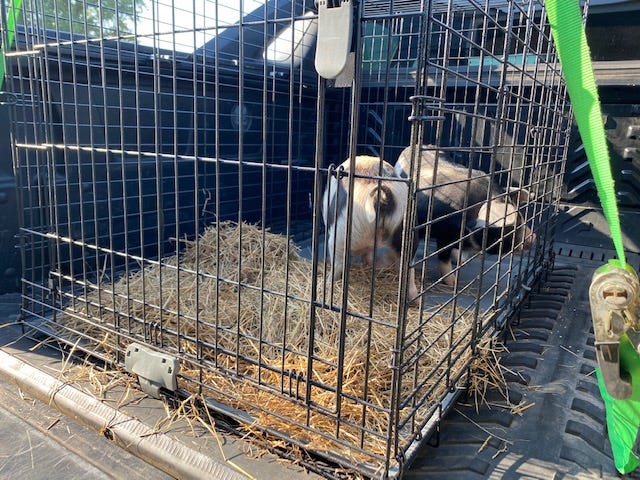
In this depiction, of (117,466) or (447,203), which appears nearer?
(117,466)

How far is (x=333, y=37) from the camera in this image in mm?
1599

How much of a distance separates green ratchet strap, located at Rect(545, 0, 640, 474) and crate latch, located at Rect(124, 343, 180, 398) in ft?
5.31

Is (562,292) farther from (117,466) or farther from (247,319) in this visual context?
(117,466)

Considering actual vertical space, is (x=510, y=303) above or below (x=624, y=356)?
below

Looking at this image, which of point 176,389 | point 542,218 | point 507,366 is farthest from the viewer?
point 542,218

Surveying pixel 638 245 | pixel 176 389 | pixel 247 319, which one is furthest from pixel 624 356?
pixel 638 245

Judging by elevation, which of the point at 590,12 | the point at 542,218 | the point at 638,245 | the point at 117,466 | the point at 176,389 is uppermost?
the point at 590,12

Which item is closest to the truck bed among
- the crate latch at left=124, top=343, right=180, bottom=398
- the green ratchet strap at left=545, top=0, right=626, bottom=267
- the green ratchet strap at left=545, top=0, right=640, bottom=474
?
the crate latch at left=124, top=343, right=180, bottom=398

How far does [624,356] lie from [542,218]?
229 centimetres

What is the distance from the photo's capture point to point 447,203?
139 inches

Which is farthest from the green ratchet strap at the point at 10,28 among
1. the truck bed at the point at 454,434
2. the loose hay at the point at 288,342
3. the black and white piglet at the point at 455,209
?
the black and white piglet at the point at 455,209

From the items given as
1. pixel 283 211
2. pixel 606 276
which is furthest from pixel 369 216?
pixel 283 211

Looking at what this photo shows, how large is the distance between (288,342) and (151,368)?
26.7 inches

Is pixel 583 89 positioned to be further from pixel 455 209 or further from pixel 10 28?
pixel 10 28
